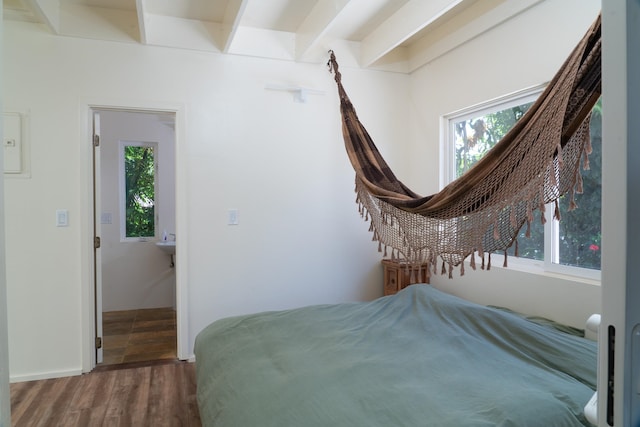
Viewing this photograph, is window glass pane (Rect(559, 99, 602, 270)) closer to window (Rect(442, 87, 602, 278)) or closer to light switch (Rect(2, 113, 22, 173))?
window (Rect(442, 87, 602, 278))

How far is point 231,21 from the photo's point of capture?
8.39 feet

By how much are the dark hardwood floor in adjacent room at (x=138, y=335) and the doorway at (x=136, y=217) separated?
20 mm

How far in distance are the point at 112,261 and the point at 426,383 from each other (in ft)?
12.3

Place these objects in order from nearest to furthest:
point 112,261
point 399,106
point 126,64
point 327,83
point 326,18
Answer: point 326,18
point 126,64
point 327,83
point 399,106
point 112,261

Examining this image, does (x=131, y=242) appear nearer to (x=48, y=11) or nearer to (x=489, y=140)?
(x=48, y=11)

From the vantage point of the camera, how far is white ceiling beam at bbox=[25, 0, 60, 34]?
2.20 meters

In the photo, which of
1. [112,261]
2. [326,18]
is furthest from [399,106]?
[112,261]

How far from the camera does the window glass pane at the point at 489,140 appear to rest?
2.32m

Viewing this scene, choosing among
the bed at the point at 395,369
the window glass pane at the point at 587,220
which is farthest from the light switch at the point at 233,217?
the window glass pane at the point at 587,220

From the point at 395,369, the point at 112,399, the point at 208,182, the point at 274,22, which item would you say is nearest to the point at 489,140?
the point at 274,22

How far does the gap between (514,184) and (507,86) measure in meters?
1.27

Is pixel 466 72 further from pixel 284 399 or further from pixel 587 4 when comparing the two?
pixel 284 399

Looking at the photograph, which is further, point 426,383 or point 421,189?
point 421,189

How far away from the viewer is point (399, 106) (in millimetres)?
3309
